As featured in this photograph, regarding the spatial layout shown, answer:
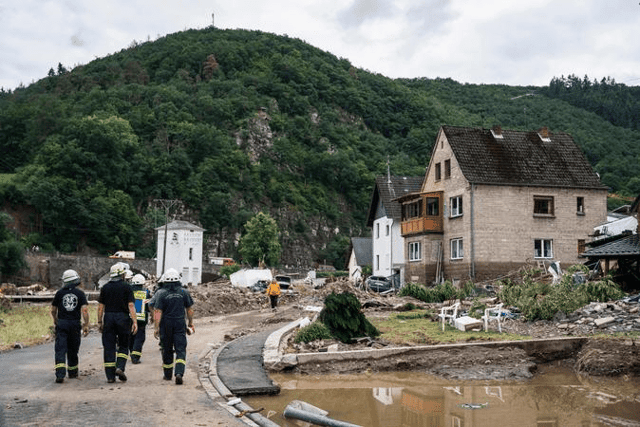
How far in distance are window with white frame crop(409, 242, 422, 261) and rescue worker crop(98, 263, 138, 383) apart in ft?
104

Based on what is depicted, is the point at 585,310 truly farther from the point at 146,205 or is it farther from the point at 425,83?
the point at 425,83

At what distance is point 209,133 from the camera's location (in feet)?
381

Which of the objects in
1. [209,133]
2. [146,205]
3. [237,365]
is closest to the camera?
[237,365]

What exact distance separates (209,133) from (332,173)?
23.2 metres

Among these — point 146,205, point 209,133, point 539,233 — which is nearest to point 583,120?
point 209,133

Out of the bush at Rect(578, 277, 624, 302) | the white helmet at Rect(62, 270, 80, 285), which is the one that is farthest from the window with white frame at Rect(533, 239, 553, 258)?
the white helmet at Rect(62, 270, 80, 285)

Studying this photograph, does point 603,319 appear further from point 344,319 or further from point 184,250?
point 184,250

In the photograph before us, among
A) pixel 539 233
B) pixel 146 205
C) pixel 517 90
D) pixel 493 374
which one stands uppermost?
pixel 517 90

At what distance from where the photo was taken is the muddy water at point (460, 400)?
9656 millimetres

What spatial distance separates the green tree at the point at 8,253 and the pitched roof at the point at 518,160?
138 feet

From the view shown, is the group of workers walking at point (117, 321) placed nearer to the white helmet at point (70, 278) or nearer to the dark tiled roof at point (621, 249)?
the white helmet at point (70, 278)

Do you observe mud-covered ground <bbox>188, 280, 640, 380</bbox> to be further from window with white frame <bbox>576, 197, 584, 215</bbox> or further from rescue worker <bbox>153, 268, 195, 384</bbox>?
window with white frame <bbox>576, 197, 584, 215</bbox>

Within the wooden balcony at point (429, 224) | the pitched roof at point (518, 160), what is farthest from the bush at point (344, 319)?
the wooden balcony at point (429, 224)

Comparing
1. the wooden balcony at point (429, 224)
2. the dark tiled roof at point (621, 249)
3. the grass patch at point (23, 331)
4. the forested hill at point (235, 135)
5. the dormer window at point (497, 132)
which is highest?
the forested hill at point (235, 135)
